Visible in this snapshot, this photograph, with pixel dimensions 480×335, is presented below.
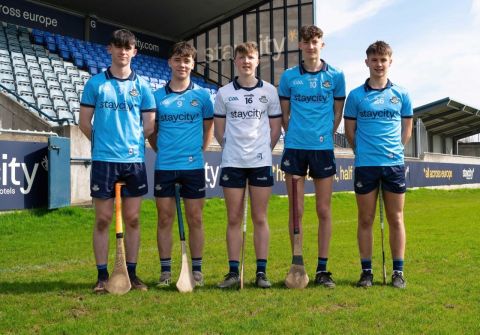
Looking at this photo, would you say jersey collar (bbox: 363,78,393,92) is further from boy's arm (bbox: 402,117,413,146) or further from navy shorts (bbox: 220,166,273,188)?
navy shorts (bbox: 220,166,273,188)

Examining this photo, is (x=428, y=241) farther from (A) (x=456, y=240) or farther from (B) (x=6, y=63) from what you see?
(B) (x=6, y=63)

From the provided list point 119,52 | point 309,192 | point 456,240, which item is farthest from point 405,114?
point 309,192

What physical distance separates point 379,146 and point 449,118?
91.1 ft

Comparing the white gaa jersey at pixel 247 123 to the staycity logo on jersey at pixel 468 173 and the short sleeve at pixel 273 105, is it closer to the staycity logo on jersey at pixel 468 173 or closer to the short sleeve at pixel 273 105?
the short sleeve at pixel 273 105

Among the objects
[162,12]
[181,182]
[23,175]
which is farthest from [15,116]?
[162,12]

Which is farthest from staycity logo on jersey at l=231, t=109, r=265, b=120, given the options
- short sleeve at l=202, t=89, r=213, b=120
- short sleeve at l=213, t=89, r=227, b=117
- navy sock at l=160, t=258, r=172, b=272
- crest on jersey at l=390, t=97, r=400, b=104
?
navy sock at l=160, t=258, r=172, b=272

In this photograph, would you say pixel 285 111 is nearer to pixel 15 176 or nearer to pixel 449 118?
pixel 15 176

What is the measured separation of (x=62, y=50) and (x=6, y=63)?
14.8ft

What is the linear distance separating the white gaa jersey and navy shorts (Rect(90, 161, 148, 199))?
0.77 metres

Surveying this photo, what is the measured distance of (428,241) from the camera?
7.32 meters

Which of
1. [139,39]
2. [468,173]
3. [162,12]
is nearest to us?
[162,12]

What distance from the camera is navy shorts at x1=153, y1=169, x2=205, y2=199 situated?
4602mm

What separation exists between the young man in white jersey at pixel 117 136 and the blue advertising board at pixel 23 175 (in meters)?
4.66

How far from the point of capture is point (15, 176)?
8570 millimetres
